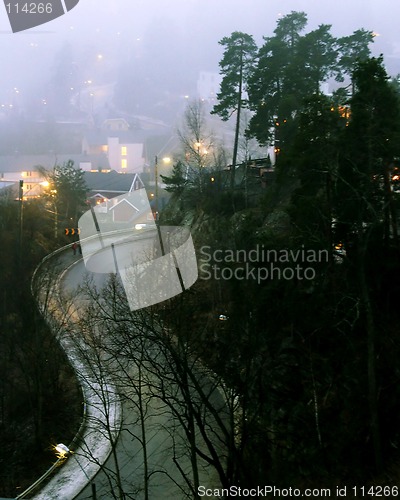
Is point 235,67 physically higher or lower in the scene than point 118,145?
lower

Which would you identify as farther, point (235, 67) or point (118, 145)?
point (118, 145)

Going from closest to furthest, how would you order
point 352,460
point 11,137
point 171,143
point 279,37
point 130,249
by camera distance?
point 352,460
point 130,249
point 279,37
point 171,143
point 11,137

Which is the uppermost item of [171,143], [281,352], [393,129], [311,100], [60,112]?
[60,112]

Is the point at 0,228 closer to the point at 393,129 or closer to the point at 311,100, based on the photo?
the point at 311,100

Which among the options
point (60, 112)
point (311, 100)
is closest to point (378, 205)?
point (311, 100)

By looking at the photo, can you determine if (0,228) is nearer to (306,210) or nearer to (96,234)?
(96,234)

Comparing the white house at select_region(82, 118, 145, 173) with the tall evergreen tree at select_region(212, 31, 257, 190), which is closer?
the tall evergreen tree at select_region(212, 31, 257, 190)

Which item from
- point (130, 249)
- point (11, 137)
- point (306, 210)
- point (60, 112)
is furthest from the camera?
point (60, 112)

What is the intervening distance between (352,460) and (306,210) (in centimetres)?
359

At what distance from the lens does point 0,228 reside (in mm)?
17875

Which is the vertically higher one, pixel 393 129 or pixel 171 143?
pixel 171 143

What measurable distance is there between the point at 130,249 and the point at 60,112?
50543 mm

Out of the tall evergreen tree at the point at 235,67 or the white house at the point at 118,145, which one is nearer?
the tall evergreen tree at the point at 235,67

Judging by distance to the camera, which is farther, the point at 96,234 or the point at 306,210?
the point at 96,234
